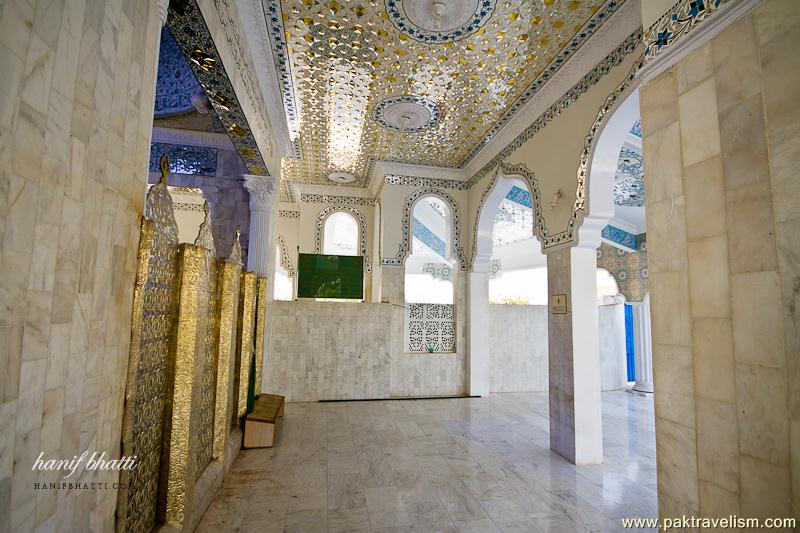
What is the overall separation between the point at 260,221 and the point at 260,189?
36 centimetres

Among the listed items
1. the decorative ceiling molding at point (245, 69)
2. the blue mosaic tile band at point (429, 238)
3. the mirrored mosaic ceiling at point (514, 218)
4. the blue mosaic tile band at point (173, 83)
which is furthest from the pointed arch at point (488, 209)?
the blue mosaic tile band at point (429, 238)

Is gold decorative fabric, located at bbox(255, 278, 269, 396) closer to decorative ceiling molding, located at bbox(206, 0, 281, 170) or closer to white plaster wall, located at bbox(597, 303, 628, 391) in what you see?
decorative ceiling molding, located at bbox(206, 0, 281, 170)

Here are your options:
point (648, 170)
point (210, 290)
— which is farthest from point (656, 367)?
point (210, 290)

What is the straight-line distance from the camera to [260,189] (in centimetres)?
437

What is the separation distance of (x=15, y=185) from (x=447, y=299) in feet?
37.6

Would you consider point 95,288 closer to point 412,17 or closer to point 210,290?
point 210,290

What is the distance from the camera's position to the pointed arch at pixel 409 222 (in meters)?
5.78

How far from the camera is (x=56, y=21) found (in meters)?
0.88

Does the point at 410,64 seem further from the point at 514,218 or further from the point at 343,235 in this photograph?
the point at 343,235

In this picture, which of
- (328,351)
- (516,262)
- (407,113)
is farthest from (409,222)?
(516,262)

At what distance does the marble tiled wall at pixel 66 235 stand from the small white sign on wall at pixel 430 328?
4566mm

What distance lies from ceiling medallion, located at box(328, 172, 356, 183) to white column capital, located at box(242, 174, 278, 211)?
6.36 feet

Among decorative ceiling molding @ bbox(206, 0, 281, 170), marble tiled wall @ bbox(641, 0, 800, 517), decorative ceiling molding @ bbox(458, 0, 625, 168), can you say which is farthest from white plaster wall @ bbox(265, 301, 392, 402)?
marble tiled wall @ bbox(641, 0, 800, 517)

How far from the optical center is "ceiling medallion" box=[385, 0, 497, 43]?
2.76m
